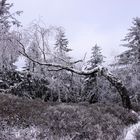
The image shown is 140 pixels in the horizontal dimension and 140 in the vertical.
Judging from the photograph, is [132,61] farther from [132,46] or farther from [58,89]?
[58,89]

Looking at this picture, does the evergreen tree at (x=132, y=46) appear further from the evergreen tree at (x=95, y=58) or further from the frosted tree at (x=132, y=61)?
the evergreen tree at (x=95, y=58)

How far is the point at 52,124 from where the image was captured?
25.3 feet

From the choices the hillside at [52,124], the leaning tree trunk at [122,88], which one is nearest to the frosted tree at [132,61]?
the leaning tree trunk at [122,88]

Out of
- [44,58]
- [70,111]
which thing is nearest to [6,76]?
[44,58]

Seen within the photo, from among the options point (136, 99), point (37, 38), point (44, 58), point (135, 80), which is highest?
point (37, 38)

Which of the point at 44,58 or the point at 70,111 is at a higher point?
the point at 44,58

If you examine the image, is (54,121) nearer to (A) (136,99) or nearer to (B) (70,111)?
(B) (70,111)

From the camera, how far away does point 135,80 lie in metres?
23.5

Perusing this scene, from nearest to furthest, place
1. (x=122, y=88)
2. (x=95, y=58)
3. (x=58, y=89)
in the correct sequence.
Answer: (x=122, y=88) → (x=58, y=89) → (x=95, y=58)

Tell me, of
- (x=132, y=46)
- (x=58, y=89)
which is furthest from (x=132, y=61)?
(x=58, y=89)

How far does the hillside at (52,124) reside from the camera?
6.97 metres

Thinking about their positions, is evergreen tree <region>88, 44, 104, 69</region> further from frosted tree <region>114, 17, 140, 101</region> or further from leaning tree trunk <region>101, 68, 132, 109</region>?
leaning tree trunk <region>101, 68, 132, 109</region>

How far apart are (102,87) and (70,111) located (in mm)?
10598

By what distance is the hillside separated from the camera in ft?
22.9
